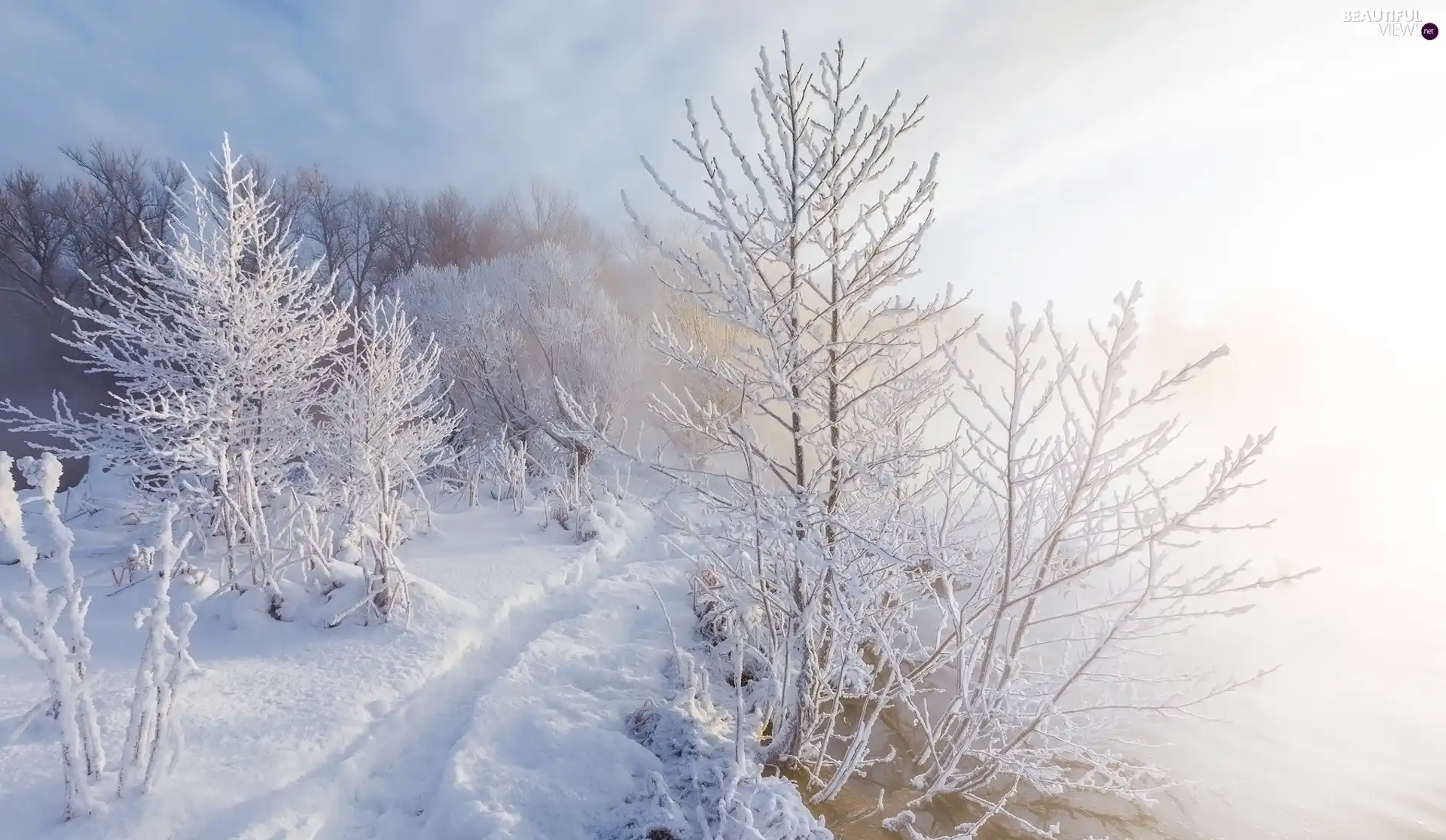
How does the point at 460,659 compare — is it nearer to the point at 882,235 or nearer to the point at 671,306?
the point at 882,235

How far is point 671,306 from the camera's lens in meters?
14.5

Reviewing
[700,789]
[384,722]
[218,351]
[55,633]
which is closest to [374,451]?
[218,351]

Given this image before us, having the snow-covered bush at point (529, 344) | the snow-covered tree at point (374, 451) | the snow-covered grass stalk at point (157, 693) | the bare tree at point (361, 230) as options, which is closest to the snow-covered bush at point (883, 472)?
the snow-covered grass stalk at point (157, 693)

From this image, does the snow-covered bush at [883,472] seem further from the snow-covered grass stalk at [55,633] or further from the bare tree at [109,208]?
the bare tree at [109,208]

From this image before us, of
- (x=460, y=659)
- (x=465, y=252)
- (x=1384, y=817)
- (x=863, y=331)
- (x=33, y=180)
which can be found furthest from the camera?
(x=465, y=252)

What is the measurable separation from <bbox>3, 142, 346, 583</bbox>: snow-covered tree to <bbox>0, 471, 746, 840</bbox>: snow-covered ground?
121 cm

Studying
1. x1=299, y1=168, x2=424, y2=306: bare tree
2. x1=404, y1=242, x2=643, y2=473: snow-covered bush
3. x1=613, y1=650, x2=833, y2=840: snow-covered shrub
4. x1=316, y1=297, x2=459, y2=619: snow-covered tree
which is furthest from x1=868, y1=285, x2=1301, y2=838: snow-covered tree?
x1=299, y1=168, x2=424, y2=306: bare tree

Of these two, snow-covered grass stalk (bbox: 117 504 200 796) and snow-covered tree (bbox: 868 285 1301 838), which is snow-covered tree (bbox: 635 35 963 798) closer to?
snow-covered tree (bbox: 868 285 1301 838)

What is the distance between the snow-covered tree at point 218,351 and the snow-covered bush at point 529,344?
6.31 m

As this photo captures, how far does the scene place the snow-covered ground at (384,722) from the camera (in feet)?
8.21

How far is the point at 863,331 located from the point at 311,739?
339 cm

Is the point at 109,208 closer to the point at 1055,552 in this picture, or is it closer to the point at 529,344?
the point at 529,344

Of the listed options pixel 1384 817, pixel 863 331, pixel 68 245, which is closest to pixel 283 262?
pixel 863 331

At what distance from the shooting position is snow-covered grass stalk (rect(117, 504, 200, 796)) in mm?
2293
